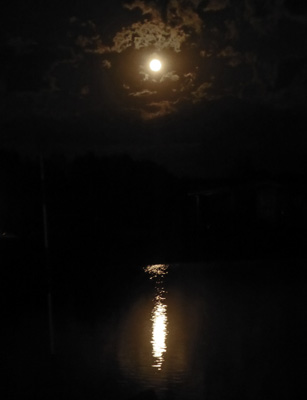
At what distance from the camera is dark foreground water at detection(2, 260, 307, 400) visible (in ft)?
32.9

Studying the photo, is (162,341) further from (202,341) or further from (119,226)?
(119,226)

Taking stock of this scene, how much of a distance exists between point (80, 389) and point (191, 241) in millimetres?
33668

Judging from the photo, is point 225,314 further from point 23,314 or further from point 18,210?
point 18,210

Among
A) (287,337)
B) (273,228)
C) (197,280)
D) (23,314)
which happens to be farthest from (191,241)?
(287,337)

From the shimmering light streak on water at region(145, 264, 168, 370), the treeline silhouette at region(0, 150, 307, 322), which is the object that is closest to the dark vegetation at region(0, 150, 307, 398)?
the treeline silhouette at region(0, 150, 307, 322)

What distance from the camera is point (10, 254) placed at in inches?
1012

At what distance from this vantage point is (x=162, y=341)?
44.3 ft

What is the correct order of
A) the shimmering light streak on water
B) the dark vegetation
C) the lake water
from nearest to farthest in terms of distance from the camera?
the lake water
the shimmering light streak on water
the dark vegetation

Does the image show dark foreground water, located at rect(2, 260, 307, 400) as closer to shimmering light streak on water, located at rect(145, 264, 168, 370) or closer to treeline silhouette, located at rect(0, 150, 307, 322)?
shimmering light streak on water, located at rect(145, 264, 168, 370)

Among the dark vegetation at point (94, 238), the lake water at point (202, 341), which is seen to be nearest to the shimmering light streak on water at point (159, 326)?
the lake water at point (202, 341)

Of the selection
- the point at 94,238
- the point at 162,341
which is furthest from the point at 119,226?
the point at 162,341

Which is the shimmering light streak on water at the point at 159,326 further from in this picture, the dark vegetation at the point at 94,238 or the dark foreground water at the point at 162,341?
the dark vegetation at the point at 94,238

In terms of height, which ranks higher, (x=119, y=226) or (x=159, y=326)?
(x=119, y=226)

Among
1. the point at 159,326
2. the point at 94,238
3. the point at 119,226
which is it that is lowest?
the point at 159,326
